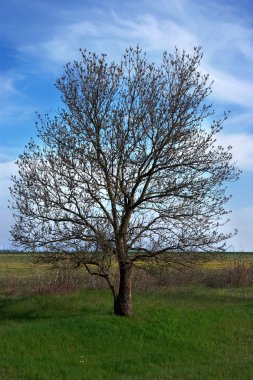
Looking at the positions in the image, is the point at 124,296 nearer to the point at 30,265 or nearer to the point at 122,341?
the point at 122,341

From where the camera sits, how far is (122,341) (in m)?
14.6

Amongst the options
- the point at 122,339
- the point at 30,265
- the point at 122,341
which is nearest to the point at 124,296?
the point at 122,339

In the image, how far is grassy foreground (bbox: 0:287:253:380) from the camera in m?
11.7

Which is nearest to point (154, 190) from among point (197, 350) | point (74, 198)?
point (74, 198)

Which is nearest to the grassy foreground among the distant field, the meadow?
the meadow

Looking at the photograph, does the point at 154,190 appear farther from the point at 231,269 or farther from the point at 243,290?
the point at 231,269

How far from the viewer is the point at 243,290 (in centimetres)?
2773

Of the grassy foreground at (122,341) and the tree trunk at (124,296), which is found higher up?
the tree trunk at (124,296)

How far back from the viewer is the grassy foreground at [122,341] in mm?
11688

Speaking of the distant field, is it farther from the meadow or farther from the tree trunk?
the tree trunk

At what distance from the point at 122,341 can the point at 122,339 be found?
0.46 ft

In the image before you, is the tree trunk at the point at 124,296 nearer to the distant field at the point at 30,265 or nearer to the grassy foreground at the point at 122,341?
the grassy foreground at the point at 122,341

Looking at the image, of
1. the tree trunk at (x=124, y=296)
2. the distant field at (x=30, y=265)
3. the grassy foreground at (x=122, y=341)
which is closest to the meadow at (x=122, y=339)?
the grassy foreground at (x=122, y=341)

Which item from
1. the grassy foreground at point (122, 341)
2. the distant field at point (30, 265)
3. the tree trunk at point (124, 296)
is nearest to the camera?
the grassy foreground at point (122, 341)
